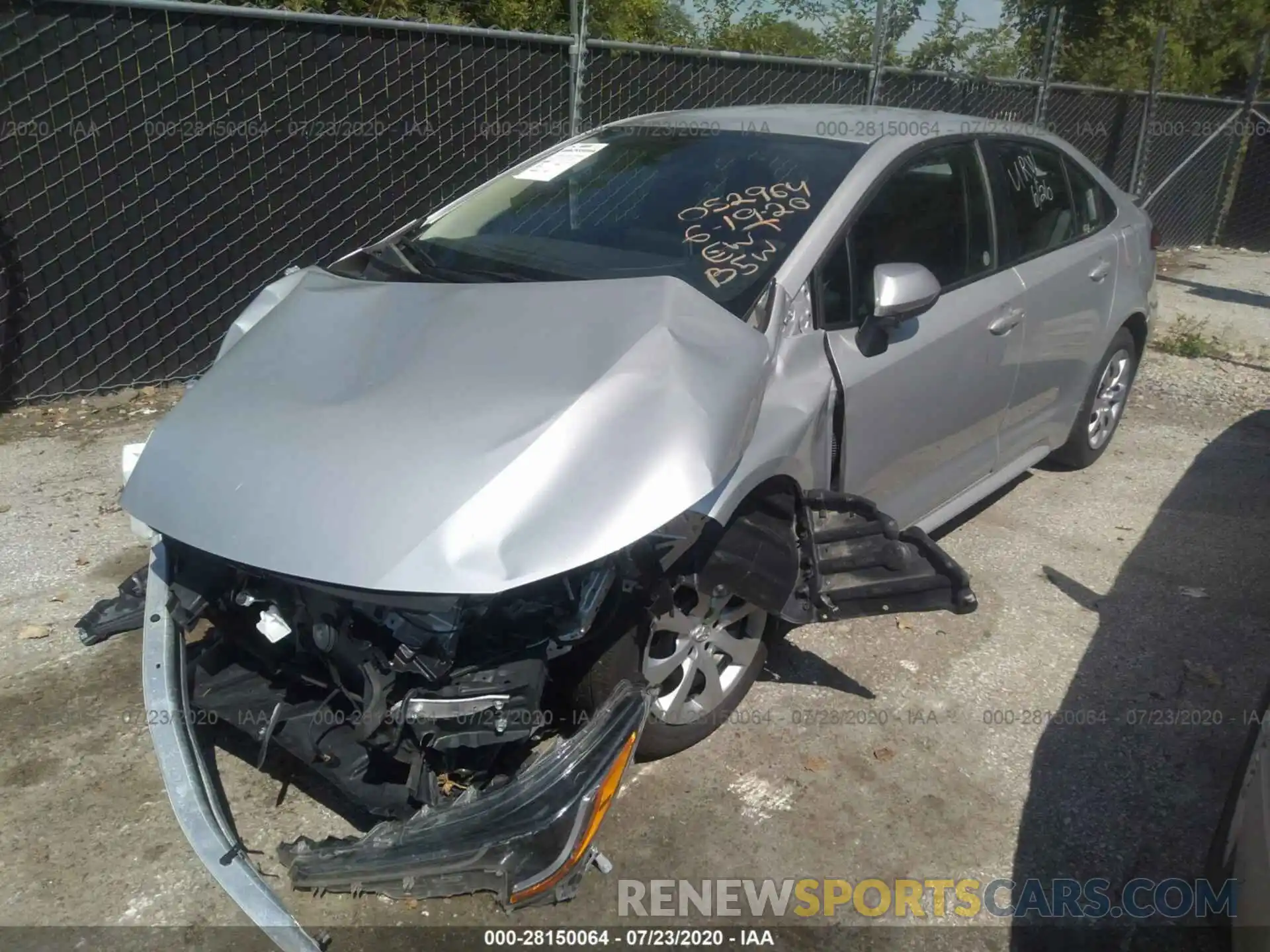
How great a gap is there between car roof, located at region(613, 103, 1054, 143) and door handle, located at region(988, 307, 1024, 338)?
2.38 feet

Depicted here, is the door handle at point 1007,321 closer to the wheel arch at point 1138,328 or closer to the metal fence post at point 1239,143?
the wheel arch at point 1138,328

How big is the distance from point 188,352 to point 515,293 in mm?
4040

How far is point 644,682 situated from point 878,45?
23.0ft

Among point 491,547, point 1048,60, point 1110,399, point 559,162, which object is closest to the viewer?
point 491,547

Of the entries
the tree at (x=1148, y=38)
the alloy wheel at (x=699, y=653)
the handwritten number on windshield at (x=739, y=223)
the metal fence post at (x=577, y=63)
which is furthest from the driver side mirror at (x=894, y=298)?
the tree at (x=1148, y=38)

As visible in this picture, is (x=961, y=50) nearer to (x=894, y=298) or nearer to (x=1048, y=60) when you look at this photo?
(x=1048, y=60)

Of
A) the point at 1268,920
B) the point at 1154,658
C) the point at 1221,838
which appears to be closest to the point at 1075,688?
the point at 1154,658

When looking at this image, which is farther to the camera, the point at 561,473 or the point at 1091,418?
the point at 1091,418

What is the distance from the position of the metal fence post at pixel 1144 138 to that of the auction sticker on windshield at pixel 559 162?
9184 mm

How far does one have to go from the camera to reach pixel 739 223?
342cm

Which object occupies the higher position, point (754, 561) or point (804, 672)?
point (754, 561)

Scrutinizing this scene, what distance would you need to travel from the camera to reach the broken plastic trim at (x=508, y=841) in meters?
2.34

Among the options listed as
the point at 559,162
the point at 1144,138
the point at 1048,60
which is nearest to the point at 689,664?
the point at 559,162

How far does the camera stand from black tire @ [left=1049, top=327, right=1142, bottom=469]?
5172 millimetres
